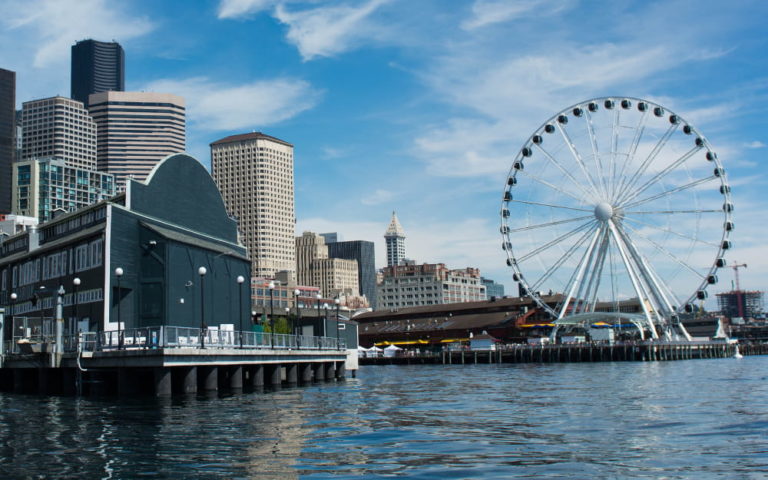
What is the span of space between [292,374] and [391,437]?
3389 centimetres

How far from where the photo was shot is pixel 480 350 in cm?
12669

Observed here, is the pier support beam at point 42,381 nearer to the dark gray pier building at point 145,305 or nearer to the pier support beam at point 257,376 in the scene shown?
the dark gray pier building at point 145,305

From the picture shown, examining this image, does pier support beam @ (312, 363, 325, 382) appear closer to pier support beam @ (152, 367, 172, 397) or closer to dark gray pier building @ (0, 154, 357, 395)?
dark gray pier building @ (0, 154, 357, 395)

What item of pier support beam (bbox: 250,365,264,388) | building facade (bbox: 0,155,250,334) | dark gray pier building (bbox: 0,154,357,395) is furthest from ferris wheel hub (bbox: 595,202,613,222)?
pier support beam (bbox: 250,365,264,388)

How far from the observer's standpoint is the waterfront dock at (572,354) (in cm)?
11475

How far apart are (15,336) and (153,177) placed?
17.3 m

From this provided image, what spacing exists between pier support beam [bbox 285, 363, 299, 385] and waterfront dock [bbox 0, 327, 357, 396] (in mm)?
2331

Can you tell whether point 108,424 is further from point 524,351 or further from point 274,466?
point 524,351

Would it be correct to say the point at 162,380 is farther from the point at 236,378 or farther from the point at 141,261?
the point at 141,261

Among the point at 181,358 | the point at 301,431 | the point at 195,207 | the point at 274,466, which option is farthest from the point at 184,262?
the point at 274,466

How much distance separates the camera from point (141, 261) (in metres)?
62.3

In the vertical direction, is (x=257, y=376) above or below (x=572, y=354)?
above

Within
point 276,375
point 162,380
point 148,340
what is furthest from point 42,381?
point 276,375

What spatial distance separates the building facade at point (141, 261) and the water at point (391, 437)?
17.9 m
